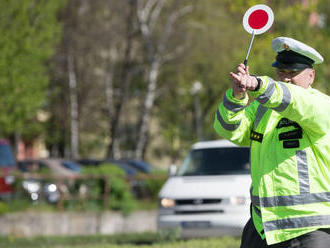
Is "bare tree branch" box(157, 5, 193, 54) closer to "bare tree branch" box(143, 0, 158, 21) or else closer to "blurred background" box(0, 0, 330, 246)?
"blurred background" box(0, 0, 330, 246)

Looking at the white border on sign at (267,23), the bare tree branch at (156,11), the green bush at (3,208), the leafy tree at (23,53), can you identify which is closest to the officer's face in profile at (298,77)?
the white border on sign at (267,23)

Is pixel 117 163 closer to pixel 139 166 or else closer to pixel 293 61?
pixel 139 166

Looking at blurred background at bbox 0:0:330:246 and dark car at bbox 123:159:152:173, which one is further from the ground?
blurred background at bbox 0:0:330:246

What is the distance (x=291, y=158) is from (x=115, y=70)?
3589 cm

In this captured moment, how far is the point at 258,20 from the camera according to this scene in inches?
179

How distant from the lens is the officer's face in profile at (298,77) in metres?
4.53

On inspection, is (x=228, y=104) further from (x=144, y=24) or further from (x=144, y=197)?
(x=144, y=24)

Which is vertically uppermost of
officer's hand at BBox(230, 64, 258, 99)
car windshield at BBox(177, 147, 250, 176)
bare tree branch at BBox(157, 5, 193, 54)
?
bare tree branch at BBox(157, 5, 193, 54)

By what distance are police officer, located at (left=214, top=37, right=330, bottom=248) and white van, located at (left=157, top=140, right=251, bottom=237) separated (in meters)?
6.95

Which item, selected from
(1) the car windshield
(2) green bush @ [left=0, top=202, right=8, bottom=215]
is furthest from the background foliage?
(1) the car windshield

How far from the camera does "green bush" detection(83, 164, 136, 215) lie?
63.9 feet

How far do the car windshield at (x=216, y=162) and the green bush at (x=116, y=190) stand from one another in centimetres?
671

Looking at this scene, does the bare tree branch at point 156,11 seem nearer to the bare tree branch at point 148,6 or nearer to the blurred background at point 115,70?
the blurred background at point 115,70

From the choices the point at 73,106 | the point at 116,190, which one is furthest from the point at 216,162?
the point at 73,106
